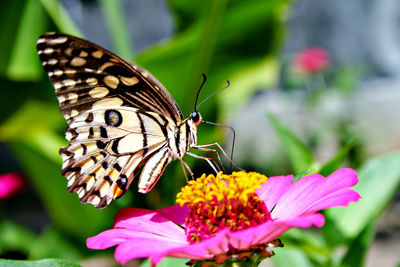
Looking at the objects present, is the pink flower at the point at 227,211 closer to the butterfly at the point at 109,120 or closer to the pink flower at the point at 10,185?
the butterfly at the point at 109,120

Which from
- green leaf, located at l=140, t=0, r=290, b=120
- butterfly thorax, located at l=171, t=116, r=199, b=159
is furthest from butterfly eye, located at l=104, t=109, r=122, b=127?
green leaf, located at l=140, t=0, r=290, b=120

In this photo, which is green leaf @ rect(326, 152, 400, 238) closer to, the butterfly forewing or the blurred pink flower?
the butterfly forewing

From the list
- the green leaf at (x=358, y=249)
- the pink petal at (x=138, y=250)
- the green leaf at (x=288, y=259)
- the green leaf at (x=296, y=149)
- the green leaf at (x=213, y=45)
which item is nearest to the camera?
the pink petal at (x=138, y=250)

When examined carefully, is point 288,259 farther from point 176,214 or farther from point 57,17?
point 57,17

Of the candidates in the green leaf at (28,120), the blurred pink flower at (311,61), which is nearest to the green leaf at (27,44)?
the green leaf at (28,120)

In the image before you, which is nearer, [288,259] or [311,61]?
[288,259]

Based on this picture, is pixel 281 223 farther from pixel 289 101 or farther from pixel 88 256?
pixel 289 101

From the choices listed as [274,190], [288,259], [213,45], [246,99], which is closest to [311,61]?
[246,99]

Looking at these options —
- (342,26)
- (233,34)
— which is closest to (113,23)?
(233,34)
